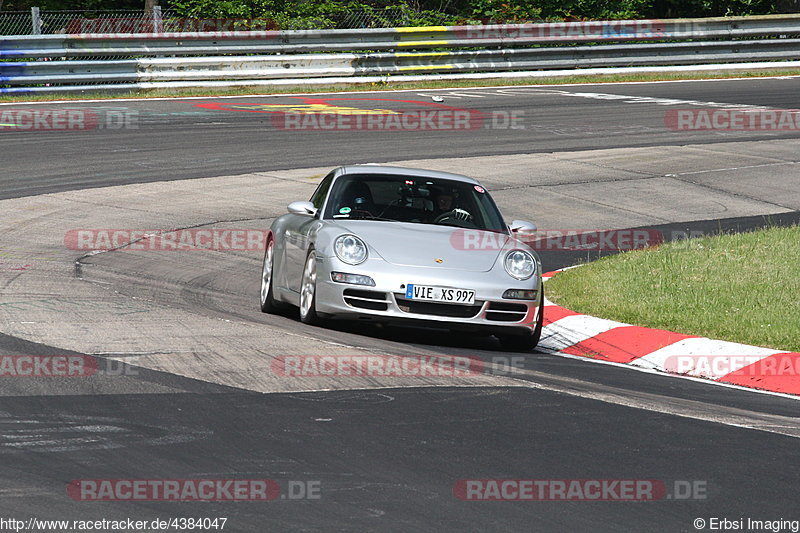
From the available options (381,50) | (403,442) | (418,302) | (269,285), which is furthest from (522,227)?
(381,50)

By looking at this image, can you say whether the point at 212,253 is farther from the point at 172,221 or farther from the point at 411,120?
the point at 411,120

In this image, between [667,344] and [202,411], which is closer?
[202,411]

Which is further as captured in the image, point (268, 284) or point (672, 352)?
point (268, 284)

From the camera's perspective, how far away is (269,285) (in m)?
10.6

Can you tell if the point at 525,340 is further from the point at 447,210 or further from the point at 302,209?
the point at 302,209

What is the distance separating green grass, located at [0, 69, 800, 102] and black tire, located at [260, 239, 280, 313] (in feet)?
43.6

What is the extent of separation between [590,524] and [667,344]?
15.3 feet

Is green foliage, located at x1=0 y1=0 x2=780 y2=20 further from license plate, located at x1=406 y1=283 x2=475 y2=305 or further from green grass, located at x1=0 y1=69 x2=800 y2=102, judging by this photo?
license plate, located at x1=406 y1=283 x2=475 y2=305

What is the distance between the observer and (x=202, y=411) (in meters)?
6.42

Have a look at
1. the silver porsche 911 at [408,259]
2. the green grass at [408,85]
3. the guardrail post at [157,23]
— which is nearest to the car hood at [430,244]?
the silver porsche 911 at [408,259]

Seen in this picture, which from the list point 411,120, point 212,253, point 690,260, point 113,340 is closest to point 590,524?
A: point 113,340

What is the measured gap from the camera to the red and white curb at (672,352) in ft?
28.0

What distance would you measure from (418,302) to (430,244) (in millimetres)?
615

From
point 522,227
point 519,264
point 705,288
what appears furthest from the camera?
point 705,288
